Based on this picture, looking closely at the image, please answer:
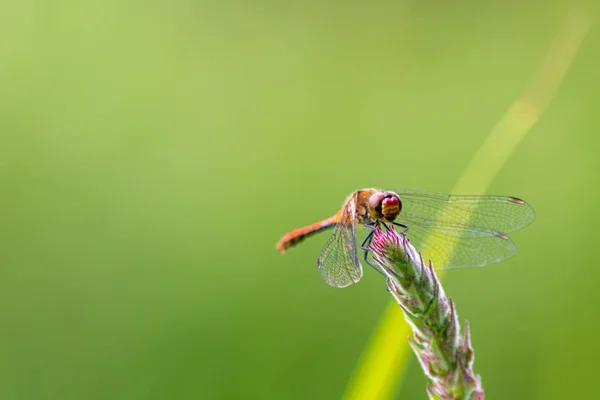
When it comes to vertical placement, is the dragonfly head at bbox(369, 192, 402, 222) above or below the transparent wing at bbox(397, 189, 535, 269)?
below

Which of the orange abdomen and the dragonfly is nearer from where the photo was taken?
the dragonfly

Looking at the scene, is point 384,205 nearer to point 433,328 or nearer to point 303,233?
point 303,233

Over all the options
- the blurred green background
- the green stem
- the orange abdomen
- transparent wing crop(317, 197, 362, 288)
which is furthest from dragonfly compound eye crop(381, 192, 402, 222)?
the blurred green background

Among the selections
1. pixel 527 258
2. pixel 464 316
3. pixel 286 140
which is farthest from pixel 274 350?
pixel 286 140

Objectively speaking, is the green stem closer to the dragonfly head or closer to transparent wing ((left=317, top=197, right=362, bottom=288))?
transparent wing ((left=317, top=197, right=362, bottom=288))

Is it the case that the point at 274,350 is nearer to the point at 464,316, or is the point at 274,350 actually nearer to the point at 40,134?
the point at 464,316

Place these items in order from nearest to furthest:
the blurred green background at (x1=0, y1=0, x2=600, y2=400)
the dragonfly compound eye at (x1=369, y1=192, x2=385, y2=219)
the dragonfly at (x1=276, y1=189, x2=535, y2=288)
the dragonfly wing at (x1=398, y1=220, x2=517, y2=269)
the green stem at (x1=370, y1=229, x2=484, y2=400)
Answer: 1. the green stem at (x1=370, y1=229, x2=484, y2=400)
2. the dragonfly at (x1=276, y1=189, x2=535, y2=288)
3. the dragonfly wing at (x1=398, y1=220, x2=517, y2=269)
4. the dragonfly compound eye at (x1=369, y1=192, x2=385, y2=219)
5. the blurred green background at (x1=0, y1=0, x2=600, y2=400)

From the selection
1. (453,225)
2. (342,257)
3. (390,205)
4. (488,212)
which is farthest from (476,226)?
(342,257)
